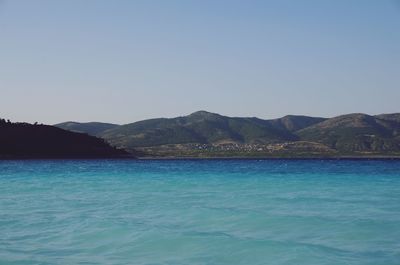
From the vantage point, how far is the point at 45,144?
121250 millimetres

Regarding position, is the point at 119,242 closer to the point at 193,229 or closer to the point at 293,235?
the point at 193,229

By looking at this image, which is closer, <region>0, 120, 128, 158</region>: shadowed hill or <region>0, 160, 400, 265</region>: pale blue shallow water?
<region>0, 160, 400, 265</region>: pale blue shallow water

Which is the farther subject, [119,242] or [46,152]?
[46,152]

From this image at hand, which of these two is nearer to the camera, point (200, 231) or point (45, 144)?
point (200, 231)

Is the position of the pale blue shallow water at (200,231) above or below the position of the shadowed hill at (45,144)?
below

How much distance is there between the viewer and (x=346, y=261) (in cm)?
1105

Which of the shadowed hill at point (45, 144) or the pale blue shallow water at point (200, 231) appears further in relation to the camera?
the shadowed hill at point (45, 144)

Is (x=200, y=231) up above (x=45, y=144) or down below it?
below

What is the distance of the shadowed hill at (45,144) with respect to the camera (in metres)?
113

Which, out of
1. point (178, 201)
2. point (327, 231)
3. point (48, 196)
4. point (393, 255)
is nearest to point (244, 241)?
point (327, 231)

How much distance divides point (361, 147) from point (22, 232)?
641 ft

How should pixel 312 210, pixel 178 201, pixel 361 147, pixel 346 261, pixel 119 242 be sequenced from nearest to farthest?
1. pixel 346 261
2. pixel 119 242
3. pixel 312 210
4. pixel 178 201
5. pixel 361 147

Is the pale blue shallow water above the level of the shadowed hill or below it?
below

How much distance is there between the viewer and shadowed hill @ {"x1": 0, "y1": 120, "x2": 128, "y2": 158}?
370 ft
